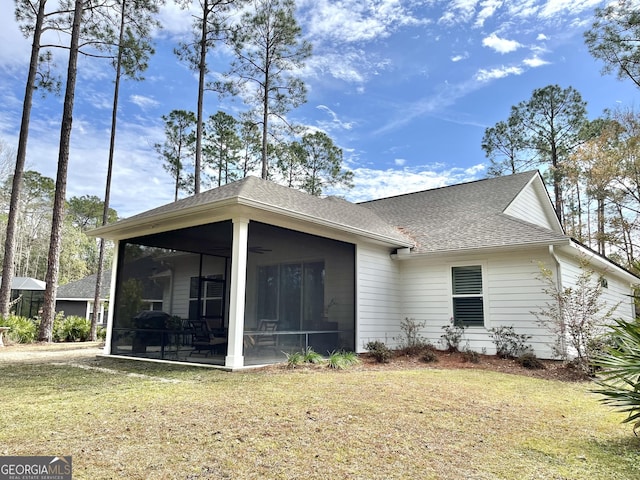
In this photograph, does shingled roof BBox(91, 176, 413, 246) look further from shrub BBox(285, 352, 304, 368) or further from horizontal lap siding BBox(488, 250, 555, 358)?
shrub BBox(285, 352, 304, 368)

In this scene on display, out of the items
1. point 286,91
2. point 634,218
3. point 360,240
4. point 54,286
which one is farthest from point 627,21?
point 54,286

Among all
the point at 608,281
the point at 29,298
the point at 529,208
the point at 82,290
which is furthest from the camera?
the point at 29,298

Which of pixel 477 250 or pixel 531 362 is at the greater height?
pixel 477 250

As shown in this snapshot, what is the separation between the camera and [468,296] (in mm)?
10023

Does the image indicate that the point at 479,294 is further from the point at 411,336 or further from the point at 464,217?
the point at 464,217

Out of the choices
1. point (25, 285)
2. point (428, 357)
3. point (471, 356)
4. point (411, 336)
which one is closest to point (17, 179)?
point (25, 285)

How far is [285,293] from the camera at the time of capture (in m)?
8.24

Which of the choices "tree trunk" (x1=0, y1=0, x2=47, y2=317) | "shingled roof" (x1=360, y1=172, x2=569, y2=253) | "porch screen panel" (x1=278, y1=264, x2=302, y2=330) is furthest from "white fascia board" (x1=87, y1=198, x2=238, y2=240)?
"tree trunk" (x1=0, y1=0, x2=47, y2=317)

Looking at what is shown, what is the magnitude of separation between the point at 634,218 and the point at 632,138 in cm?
392

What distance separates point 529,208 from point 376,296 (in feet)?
21.6

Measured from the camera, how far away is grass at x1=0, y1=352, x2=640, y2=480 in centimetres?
301

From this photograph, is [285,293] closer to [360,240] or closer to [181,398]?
[360,240]

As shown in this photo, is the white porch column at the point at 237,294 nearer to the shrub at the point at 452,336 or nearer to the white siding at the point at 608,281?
the shrub at the point at 452,336

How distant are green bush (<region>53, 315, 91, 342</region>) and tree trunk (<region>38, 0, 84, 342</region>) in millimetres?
2144
